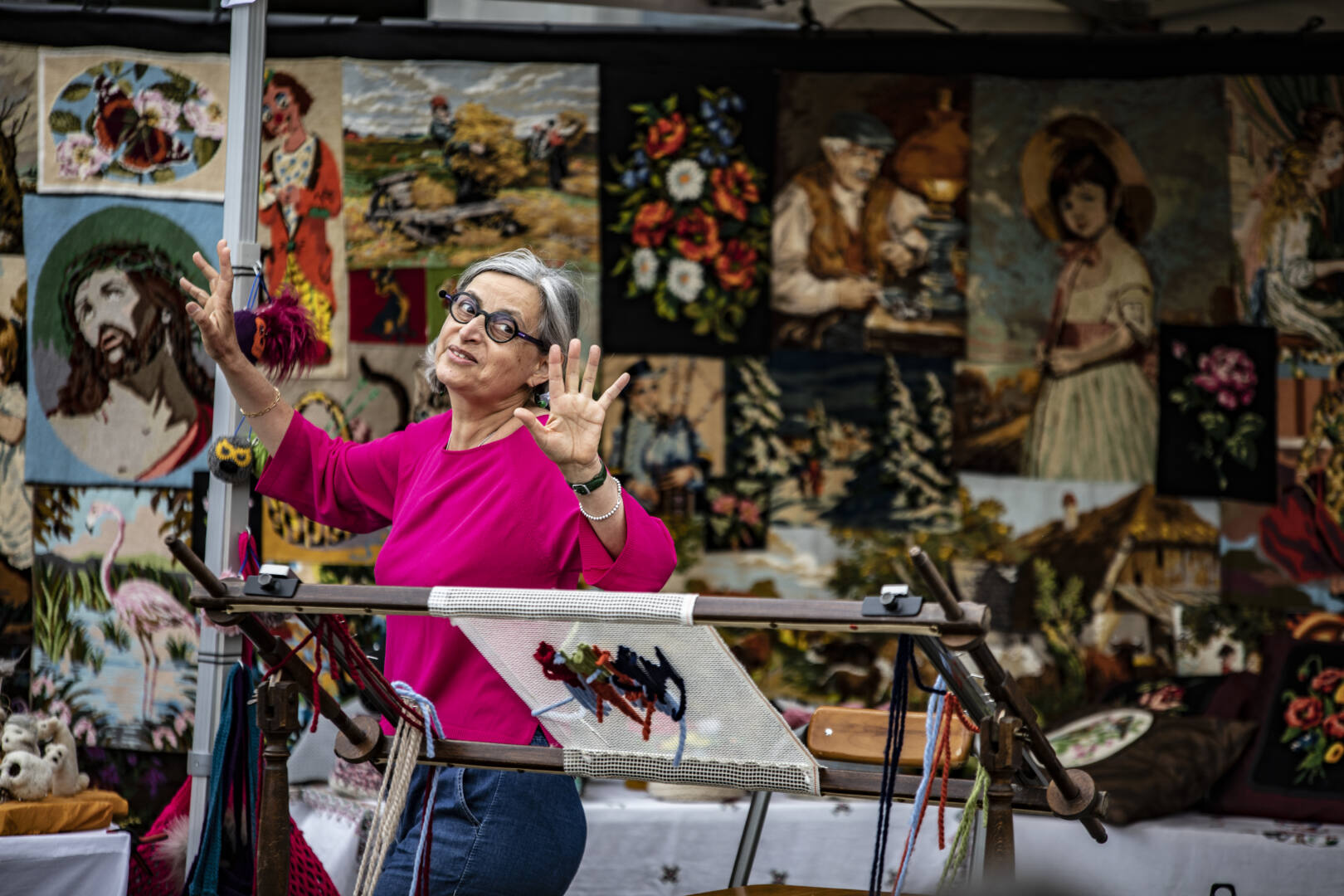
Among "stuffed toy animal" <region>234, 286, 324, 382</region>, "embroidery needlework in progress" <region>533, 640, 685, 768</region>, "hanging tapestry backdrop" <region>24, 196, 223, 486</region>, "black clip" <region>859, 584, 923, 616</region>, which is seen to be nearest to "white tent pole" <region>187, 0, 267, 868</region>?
"stuffed toy animal" <region>234, 286, 324, 382</region>

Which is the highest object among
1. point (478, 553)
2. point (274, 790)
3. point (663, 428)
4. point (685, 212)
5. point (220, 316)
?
point (685, 212)

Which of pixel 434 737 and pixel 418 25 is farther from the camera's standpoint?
pixel 418 25

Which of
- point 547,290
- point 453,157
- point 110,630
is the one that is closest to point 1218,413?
point 453,157

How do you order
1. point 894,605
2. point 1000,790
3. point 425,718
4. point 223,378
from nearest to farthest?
1. point 894,605
2. point 1000,790
3. point 425,718
4. point 223,378

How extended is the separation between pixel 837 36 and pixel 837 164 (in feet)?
1.28

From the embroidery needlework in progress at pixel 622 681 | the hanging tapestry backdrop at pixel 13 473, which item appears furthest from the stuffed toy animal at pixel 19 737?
the embroidery needlework in progress at pixel 622 681

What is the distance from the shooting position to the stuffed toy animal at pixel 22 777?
10.4 feet

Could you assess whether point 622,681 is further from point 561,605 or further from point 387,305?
point 387,305

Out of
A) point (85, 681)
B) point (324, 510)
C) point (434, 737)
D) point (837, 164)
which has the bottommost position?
point (85, 681)

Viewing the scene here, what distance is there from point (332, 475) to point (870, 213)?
2.42 metres

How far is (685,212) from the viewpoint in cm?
440

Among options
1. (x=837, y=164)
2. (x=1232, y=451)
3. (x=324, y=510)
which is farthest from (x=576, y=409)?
(x=1232, y=451)

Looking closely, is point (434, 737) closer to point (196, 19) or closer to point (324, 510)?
point (324, 510)

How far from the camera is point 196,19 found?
165 inches
